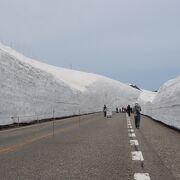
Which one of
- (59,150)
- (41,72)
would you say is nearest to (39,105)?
(41,72)

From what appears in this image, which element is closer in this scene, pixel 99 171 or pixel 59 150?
pixel 99 171

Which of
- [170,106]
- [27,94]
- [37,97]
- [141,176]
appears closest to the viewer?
[141,176]

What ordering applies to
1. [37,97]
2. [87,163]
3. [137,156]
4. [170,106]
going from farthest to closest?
[37,97] < [170,106] < [137,156] < [87,163]

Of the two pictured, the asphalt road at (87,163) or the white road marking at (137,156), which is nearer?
the asphalt road at (87,163)

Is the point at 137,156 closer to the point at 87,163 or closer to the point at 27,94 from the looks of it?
the point at 87,163

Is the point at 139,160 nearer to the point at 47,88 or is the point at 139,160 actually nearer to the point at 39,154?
the point at 39,154

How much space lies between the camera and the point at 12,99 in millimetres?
45031

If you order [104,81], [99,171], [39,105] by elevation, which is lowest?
[99,171]

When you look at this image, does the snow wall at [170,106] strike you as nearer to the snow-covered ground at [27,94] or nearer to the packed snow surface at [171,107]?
the packed snow surface at [171,107]

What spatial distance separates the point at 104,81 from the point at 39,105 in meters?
113

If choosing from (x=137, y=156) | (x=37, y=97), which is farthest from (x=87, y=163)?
(x=37, y=97)

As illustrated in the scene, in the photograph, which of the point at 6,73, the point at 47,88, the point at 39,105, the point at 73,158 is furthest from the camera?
the point at 47,88

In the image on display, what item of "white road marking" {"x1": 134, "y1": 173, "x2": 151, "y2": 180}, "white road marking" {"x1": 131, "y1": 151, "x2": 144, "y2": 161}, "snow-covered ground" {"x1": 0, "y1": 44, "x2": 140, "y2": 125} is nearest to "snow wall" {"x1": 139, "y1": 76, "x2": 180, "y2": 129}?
"white road marking" {"x1": 131, "y1": 151, "x2": 144, "y2": 161}

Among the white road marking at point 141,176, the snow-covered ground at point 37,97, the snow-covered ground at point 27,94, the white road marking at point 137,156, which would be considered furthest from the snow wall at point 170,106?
the white road marking at point 141,176
